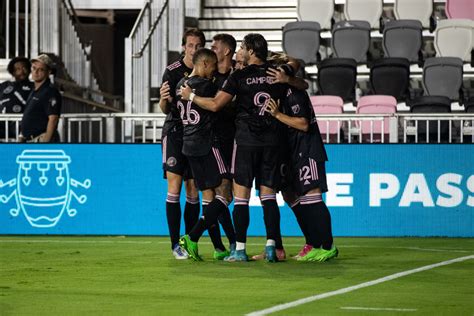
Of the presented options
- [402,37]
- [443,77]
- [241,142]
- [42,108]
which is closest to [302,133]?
[241,142]

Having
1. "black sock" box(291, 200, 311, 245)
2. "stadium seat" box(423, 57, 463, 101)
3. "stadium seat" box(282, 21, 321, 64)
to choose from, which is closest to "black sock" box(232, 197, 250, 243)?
"black sock" box(291, 200, 311, 245)

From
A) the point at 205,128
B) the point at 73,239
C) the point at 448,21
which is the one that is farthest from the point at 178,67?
the point at 448,21

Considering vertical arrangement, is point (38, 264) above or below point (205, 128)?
below

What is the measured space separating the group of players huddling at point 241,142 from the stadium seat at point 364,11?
40.6 ft

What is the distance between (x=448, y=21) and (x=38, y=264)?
42.1ft

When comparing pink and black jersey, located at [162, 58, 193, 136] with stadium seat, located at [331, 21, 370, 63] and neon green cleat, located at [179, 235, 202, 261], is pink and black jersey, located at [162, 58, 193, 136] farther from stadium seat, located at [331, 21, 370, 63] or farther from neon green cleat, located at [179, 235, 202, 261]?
stadium seat, located at [331, 21, 370, 63]

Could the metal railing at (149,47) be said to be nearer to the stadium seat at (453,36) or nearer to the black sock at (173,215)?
the stadium seat at (453,36)

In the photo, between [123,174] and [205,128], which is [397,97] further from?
[205,128]

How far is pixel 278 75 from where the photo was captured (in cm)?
1062

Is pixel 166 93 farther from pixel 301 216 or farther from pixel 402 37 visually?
pixel 402 37

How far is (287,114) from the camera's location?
10.9 m

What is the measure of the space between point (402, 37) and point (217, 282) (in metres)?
13.4

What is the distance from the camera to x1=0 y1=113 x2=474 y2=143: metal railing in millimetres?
15375

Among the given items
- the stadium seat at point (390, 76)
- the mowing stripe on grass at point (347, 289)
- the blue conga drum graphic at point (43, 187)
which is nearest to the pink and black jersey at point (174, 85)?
the mowing stripe on grass at point (347, 289)
